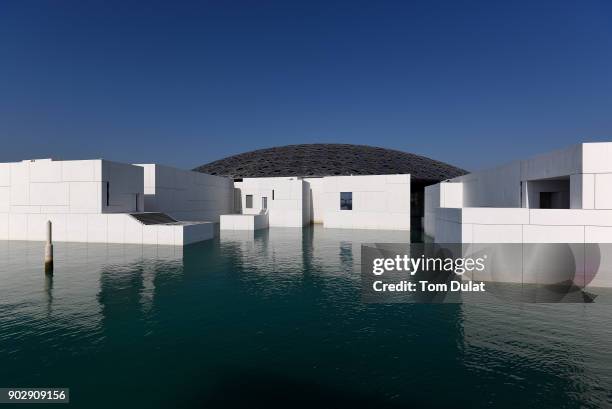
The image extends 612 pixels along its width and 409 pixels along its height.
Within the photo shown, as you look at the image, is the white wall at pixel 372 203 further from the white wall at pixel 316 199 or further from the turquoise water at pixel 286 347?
the turquoise water at pixel 286 347

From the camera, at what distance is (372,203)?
1299 inches

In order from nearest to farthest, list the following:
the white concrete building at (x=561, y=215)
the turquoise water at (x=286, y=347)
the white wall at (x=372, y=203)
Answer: the turquoise water at (x=286, y=347) < the white concrete building at (x=561, y=215) < the white wall at (x=372, y=203)

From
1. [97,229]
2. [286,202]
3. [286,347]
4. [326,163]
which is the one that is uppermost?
[326,163]

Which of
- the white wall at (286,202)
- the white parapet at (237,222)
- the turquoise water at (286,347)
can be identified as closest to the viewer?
the turquoise water at (286,347)

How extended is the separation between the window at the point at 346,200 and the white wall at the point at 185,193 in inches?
543

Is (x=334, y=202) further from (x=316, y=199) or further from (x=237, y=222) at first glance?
(x=237, y=222)

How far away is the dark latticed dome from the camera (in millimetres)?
63344

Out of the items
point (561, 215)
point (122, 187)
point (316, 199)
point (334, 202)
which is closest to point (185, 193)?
point (122, 187)

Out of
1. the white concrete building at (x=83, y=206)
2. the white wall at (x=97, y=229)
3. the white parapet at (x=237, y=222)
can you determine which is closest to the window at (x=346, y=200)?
the white parapet at (x=237, y=222)

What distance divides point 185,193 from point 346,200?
1545 centimetres

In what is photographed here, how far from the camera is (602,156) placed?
1153cm

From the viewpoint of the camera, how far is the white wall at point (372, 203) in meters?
32.2

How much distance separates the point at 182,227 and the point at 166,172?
426 inches

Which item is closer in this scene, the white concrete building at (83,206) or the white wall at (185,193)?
the white concrete building at (83,206)
